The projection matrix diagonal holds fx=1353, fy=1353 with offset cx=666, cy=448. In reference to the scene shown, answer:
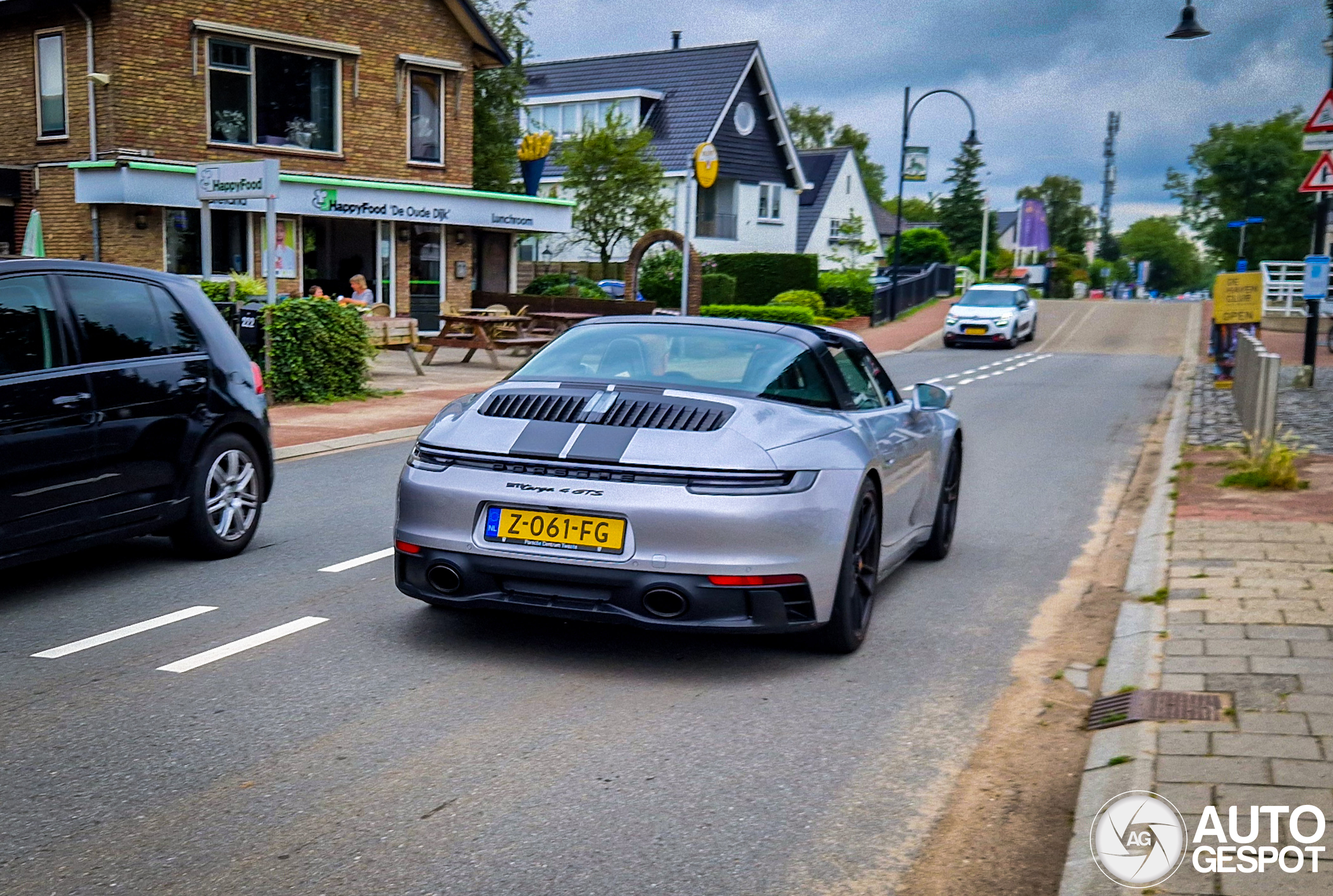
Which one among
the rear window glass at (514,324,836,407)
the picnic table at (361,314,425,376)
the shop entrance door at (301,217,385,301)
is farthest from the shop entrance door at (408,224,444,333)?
the rear window glass at (514,324,836,407)

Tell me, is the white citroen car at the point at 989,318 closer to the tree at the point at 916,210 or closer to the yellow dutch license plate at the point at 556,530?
the yellow dutch license plate at the point at 556,530

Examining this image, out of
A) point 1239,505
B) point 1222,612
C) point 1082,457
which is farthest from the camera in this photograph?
point 1082,457

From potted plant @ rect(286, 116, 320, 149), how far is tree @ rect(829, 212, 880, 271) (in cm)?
2791

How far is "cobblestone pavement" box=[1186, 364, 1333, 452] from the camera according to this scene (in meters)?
14.0

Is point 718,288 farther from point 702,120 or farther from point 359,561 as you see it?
point 359,561

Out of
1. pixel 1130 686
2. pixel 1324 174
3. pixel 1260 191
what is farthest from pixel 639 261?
pixel 1260 191

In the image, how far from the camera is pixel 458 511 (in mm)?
5430

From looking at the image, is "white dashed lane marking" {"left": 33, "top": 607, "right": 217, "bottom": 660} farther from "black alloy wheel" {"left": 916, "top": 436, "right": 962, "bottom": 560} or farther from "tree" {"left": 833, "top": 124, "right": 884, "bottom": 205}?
"tree" {"left": 833, "top": 124, "right": 884, "bottom": 205}

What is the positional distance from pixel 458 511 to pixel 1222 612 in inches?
144

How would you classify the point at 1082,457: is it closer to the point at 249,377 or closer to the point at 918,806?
the point at 249,377

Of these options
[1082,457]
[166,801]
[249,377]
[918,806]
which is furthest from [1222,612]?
[1082,457]

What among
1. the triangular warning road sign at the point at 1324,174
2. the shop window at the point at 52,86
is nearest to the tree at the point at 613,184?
the shop window at the point at 52,86

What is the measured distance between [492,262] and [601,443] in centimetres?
2850

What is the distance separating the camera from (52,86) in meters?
25.5
